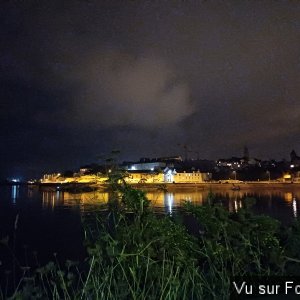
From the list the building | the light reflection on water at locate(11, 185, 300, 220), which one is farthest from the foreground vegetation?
the building

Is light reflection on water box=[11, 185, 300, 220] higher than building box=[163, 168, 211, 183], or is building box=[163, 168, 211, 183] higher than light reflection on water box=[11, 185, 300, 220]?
building box=[163, 168, 211, 183]

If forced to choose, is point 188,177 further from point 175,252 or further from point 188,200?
point 175,252

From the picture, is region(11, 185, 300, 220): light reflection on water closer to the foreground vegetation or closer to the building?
the foreground vegetation

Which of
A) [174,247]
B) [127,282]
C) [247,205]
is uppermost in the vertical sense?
[247,205]

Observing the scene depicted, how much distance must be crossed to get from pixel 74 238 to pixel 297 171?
129m

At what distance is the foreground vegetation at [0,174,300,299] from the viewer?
4027 millimetres

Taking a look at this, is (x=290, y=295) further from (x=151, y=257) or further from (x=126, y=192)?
(x=126, y=192)

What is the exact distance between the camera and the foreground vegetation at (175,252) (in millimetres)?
4027

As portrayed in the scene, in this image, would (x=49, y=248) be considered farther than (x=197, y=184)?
No

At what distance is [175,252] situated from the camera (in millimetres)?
4352

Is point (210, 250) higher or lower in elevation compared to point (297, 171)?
lower

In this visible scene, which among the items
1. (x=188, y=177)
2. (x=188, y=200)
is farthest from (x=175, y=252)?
(x=188, y=177)

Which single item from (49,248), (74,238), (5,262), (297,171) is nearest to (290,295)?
(5,262)

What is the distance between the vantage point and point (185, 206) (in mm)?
4855
